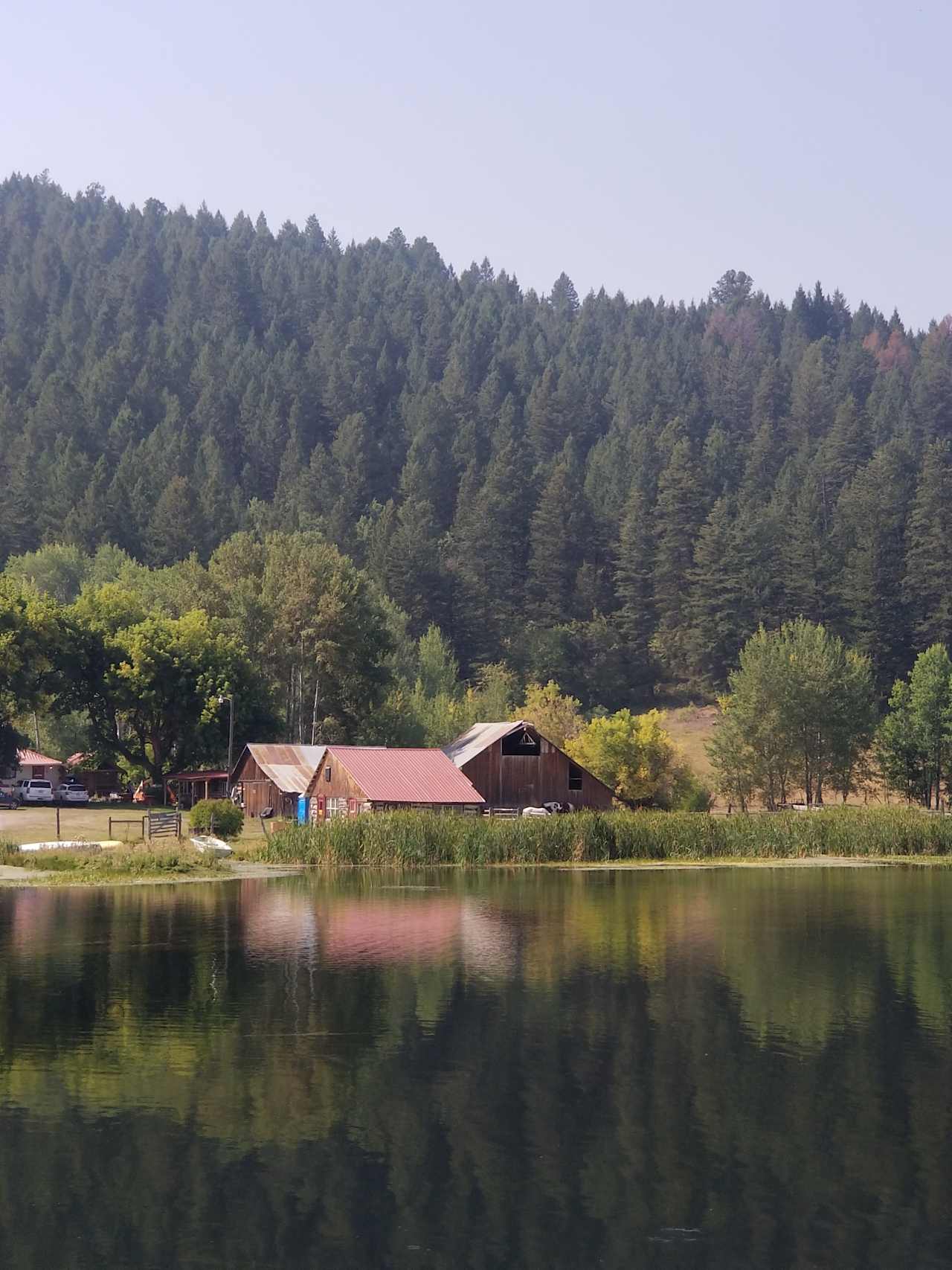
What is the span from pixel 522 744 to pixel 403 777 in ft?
41.2

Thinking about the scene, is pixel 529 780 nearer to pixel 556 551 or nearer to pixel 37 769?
pixel 37 769

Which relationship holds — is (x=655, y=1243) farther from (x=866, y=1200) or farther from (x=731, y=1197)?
(x=866, y=1200)

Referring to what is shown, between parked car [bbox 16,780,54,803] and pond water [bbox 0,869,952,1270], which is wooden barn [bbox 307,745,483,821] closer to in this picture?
parked car [bbox 16,780,54,803]

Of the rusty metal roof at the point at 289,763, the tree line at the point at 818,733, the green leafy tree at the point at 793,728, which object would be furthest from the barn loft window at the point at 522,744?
the green leafy tree at the point at 793,728

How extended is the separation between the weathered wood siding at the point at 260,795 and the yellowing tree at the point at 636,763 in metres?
25.7

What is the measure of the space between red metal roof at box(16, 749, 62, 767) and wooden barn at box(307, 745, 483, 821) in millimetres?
35695

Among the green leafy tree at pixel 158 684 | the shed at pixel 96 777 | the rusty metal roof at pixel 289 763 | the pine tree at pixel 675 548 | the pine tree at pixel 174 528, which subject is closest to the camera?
the rusty metal roof at pixel 289 763

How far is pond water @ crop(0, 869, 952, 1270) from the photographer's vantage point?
20.9 metres

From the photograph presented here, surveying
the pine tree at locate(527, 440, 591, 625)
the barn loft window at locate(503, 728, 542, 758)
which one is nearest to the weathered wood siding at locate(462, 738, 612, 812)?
the barn loft window at locate(503, 728, 542, 758)

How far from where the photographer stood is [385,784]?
91.2 m

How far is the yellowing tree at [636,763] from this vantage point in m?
117

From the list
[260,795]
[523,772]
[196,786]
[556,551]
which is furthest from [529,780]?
[556,551]

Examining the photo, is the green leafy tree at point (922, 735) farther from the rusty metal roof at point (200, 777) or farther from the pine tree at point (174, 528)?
the pine tree at point (174, 528)

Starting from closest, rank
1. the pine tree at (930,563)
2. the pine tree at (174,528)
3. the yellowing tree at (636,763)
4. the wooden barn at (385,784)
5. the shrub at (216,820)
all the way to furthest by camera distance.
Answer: the shrub at (216,820)
the wooden barn at (385,784)
the yellowing tree at (636,763)
the pine tree at (930,563)
the pine tree at (174,528)
